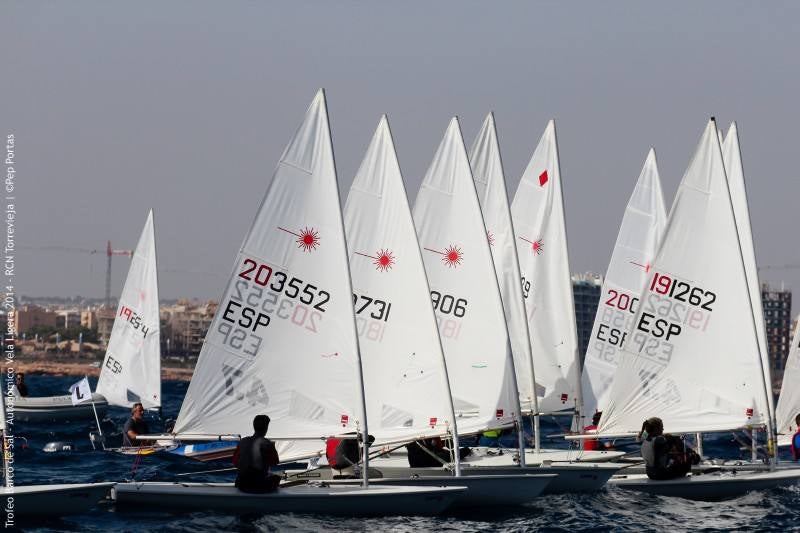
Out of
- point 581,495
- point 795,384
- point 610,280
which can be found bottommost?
point 581,495

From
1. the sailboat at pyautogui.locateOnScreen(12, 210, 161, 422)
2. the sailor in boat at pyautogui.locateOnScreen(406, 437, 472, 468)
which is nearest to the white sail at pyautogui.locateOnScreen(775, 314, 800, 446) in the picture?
the sailor in boat at pyautogui.locateOnScreen(406, 437, 472, 468)

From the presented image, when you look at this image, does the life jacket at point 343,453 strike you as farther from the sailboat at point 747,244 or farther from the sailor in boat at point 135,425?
the sailor in boat at point 135,425

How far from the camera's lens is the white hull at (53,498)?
725 inches

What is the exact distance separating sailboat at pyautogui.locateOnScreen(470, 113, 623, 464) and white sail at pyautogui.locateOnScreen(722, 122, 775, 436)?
338cm

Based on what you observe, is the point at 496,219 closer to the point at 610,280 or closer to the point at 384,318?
the point at 610,280

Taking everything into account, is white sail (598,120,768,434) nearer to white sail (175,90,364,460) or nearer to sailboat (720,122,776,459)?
sailboat (720,122,776,459)

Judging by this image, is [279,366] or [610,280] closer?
[279,366]

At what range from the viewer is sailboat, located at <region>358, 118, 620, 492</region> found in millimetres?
23484

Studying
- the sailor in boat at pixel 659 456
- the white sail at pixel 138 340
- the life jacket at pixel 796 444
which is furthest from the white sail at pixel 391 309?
the white sail at pixel 138 340

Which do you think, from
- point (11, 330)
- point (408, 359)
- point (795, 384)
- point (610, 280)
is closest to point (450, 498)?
point (408, 359)

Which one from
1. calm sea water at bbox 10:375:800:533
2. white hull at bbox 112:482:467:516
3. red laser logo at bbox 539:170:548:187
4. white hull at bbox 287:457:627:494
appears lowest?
calm sea water at bbox 10:375:800:533

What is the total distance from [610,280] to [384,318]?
10113 millimetres

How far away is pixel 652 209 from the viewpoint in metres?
31.7

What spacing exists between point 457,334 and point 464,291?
31.4 inches
